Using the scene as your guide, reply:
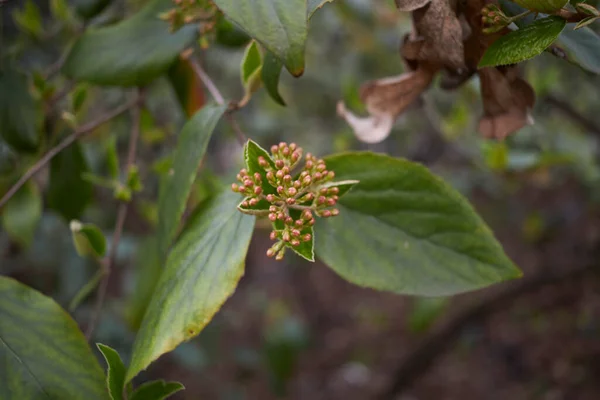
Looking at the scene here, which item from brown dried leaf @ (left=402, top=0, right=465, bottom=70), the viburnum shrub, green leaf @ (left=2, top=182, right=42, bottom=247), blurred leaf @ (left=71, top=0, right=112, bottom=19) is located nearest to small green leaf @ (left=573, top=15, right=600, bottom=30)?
the viburnum shrub

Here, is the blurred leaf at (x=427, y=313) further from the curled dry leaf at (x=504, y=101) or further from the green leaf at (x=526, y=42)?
the green leaf at (x=526, y=42)

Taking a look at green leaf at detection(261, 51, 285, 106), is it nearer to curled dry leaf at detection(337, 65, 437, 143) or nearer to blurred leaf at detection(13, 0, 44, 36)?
curled dry leaf at detection(337, 65, 437, 143)

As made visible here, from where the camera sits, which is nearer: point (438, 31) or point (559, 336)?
point (438, 31)

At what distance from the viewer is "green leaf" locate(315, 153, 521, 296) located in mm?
594

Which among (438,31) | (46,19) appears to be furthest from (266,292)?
(438,31)

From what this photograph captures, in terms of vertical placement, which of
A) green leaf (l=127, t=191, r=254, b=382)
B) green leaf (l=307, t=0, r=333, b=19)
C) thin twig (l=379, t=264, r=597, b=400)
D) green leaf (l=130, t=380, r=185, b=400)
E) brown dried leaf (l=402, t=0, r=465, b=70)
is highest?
green leaf (l=307, t=0, r=333, b=19)

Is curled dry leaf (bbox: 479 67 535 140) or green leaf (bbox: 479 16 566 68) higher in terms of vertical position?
green leaf (bbox: 479 16 566 68)

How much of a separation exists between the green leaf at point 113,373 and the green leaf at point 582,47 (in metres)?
0.52

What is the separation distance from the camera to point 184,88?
35.0 inches

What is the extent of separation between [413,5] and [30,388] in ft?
1.70

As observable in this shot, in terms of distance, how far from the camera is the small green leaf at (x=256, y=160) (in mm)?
517

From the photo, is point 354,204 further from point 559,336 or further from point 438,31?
point 559,336

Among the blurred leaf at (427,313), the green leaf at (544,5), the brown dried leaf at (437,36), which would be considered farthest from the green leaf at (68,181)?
the blurred leaf at (427,313)

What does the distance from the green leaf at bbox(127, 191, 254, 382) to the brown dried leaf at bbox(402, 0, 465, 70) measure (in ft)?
0.84
